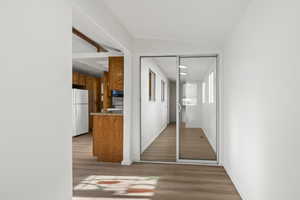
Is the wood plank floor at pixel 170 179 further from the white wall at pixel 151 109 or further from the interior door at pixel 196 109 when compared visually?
the white wall at pixel 151 109

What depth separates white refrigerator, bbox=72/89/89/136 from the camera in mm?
7512

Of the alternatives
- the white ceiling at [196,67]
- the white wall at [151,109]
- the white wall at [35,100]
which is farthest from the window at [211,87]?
the white wall at [35,100]

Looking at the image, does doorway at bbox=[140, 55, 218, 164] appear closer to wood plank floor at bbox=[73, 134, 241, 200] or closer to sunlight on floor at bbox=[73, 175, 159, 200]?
wood plank floor at bbox=[73, 134, 241, 200]

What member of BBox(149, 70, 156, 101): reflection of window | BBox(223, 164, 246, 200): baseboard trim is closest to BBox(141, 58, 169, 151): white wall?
BBox(149, 70, 156, 101): reflection of window

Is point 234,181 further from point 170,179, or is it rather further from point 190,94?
point 190,94

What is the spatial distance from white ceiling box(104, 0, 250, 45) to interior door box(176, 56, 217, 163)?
533 millimetres

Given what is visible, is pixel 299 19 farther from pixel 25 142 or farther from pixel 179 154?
pixel 179 154

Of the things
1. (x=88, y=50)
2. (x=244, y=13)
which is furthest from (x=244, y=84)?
(x=88, y=50)

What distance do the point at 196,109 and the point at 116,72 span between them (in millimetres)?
1887

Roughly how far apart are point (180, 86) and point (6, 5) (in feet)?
11.8

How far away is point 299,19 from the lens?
1.42 metres

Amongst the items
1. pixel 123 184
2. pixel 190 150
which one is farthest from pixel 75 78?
pixel 123 184

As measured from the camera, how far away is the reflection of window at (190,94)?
468 centimetres

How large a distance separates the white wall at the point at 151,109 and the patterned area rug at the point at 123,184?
5.32 ft
